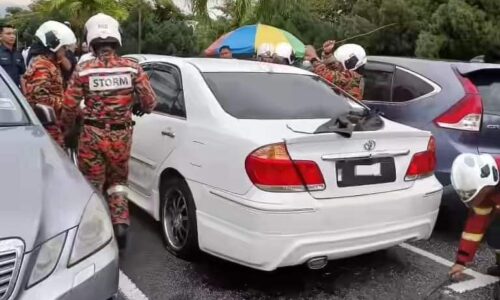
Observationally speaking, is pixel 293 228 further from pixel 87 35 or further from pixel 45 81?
pixel 45 81

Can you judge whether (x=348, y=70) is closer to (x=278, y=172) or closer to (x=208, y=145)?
(x=208, y=145)

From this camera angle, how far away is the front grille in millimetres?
2006

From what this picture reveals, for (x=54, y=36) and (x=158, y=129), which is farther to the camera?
(x=54, y=36)

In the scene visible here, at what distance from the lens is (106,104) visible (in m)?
3.77

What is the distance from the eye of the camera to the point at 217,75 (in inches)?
156

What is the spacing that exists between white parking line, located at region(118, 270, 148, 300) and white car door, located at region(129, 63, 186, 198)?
806 mm

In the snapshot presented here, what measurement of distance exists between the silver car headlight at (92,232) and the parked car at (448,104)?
282cm

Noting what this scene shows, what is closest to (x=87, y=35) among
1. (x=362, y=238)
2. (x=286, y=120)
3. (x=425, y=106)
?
(x=286, y=120)

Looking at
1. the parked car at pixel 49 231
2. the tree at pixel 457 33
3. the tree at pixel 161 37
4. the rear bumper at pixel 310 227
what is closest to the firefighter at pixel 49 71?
the parked car at pixel 49 231

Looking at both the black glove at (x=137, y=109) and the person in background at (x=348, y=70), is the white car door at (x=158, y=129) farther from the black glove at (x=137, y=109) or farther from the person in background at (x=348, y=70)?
the person in background at (x=348, y=70)

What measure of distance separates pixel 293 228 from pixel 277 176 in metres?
0.30

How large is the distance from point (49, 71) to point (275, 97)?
202cm

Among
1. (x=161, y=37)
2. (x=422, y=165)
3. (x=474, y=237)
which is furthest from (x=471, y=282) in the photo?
(x=161, y=37)

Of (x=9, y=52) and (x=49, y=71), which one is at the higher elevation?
(x=49, y=71)
